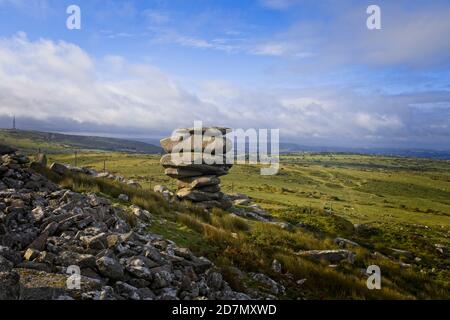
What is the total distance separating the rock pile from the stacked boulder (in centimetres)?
1791

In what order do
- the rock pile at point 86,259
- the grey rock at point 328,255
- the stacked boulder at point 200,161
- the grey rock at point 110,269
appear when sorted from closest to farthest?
the rock pile at point 86,259 → the grey rock at point 110,269 → the grey rock at point 328,255 → the stacked boulder at point 200,161

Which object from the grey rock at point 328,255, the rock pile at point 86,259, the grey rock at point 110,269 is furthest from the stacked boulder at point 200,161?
the grey rock at point 110,269

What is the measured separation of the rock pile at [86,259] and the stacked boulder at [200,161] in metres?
17.9

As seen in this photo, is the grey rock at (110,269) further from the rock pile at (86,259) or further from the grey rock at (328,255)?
the grey rock at (328,255)

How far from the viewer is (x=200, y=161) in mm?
32656

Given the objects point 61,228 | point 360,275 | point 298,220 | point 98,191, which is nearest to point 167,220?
point 98,191

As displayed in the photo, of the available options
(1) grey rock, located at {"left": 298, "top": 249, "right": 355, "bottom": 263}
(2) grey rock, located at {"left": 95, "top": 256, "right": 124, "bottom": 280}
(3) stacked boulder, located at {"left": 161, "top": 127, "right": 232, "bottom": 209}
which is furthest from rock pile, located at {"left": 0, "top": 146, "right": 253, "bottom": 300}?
(3) stacked boulder, located at {"left": 161, "top": 127, "right": 232, "bottom": 209}

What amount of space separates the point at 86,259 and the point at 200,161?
23.4 metres

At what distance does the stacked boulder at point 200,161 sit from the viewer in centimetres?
3233

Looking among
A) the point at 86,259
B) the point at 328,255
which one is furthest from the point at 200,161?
the point at 86,259

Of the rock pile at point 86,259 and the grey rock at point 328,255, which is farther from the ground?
the rock pile at point 86,259

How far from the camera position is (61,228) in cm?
1153

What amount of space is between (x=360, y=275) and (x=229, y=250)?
23.3ft
